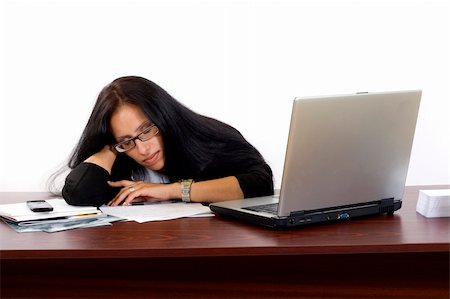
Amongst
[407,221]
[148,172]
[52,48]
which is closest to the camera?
[407,221]

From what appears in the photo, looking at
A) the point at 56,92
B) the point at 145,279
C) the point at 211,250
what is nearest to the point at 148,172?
the point at 56,92

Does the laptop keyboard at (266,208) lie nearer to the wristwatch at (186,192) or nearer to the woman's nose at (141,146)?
the wristwatch at (186,192)

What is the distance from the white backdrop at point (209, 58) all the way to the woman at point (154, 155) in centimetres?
51

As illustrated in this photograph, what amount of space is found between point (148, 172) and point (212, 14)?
2.38 feet

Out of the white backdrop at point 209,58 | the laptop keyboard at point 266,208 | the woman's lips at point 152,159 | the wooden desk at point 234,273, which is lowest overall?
the wooden desk at point 234,273

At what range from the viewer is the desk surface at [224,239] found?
1736 mm

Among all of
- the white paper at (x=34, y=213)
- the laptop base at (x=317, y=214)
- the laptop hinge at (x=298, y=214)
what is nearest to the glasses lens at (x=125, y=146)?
the white paper at (x=34, y=213)

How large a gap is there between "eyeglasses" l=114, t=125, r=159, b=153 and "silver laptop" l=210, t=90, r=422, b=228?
0.48 m

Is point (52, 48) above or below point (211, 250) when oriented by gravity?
above

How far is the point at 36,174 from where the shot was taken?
3244 mm

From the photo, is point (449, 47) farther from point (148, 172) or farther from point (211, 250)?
point (211, 250)

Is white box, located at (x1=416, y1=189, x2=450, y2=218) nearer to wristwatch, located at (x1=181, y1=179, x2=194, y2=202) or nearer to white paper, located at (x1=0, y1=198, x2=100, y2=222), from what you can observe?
wristwatch, located at (x1=181, y1=179, x2=194, y2=202)

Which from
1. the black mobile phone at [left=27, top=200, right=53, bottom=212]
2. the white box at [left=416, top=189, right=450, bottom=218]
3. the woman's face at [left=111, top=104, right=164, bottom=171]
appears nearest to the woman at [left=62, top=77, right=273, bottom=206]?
the woman's face at [left=111, top=104, right=164, bottom=171]

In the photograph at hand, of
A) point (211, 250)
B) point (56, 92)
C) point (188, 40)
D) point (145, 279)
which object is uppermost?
point (188, 40)
